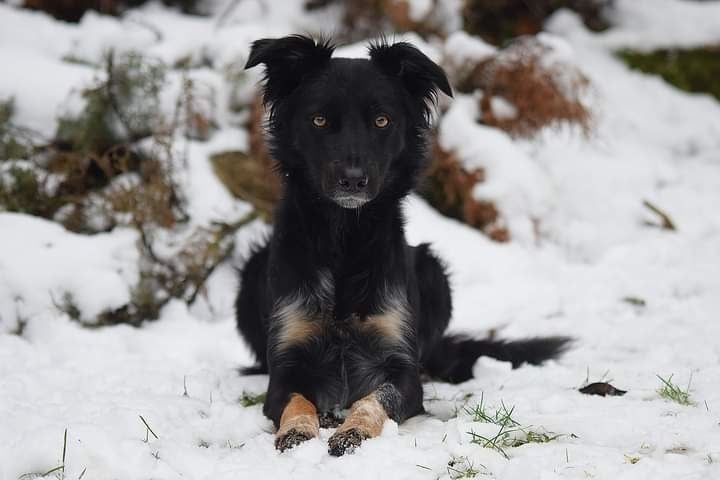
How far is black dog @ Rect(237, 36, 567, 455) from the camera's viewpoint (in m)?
4.20

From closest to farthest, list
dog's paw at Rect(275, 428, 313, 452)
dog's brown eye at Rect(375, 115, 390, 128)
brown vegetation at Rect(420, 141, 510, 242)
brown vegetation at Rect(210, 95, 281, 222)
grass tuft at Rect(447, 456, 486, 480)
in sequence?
1. grass tuft at Rect(447, 456, 486, 480)
2. dog's paw at Rect(275, 428, 313, 452)
3. dog's brown eye at Rect(375, 115, 390, 128)
4. brown vegetation at Rect(210, 95, 281, 222)
5. brown vegetation at Rect(420, 141, 510, 242)

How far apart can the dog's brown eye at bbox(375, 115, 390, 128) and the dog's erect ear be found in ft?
1.16

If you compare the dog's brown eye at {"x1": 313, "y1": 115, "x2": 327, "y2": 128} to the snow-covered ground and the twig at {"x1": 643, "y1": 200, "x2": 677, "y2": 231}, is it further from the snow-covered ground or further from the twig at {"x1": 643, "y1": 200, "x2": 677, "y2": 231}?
the twig at {"x1": 643, "y1": 200, "x2": 677, "y2": 231}

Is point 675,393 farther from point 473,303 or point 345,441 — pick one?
point 473,303

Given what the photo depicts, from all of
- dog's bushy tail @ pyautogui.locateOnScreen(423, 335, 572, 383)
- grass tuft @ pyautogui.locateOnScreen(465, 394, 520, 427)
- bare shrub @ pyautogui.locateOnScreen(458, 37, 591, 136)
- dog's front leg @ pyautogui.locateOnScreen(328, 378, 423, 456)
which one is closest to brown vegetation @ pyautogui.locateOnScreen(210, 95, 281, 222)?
bare shrub @ pyautogui.locateOnScreen(458, 37, 591, 136)

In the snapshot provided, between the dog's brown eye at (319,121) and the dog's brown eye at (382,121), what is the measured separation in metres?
0.29

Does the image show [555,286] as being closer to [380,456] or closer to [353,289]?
[353,289]

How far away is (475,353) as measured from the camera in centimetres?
541

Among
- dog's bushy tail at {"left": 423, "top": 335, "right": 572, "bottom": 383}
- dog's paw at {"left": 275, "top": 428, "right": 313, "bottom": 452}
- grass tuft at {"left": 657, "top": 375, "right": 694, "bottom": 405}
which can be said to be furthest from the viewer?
dog's bushy tail at {"left": 423, "top": 335, "right": 572, "bottom": 383}

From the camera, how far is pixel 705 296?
6.66 metres

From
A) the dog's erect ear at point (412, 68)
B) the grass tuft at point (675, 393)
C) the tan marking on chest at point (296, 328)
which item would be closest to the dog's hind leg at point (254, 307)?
the tan marking on chest at point (296, 328)

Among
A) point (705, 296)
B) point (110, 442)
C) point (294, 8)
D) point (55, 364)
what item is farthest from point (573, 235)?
point (110, 442)

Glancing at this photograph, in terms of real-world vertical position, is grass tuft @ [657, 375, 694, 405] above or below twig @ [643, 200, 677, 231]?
above

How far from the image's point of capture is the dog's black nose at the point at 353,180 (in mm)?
3992
